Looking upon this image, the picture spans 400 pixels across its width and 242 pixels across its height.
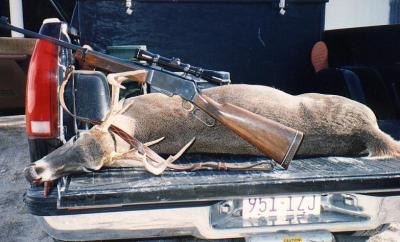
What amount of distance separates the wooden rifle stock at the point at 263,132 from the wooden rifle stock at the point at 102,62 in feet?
1.69

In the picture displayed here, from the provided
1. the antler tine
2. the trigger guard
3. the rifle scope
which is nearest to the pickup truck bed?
the antler tine

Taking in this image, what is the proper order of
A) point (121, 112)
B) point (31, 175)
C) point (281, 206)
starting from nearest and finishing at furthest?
point (31, 175)
point (281, 206)
point (121, 112)

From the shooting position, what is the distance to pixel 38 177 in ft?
6.55

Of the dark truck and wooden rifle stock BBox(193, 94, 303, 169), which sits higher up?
wooden rifle stock BBox(193, 94, 303, 169)

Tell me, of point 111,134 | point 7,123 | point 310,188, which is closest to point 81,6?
point 111,134

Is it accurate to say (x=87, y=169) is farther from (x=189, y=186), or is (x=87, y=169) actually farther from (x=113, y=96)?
(x=189, y=186)

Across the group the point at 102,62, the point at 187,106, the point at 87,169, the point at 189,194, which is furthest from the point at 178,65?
the point at 189,194

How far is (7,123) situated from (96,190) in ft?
23.1

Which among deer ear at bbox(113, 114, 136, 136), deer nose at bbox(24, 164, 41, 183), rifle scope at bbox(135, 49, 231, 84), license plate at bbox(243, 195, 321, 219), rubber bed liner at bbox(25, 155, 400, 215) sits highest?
rifle scope at bbox(135, 49, 231, 84)

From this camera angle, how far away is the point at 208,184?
2.02 m

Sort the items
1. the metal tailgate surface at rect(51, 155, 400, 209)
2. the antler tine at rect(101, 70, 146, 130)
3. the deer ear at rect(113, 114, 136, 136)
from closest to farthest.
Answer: the metal tailgate surface at rect(51, 155, 400, 209), the antler tine at rect(101, 70, 146, 130), the deer ear at rect(113, 114, 136, 136)

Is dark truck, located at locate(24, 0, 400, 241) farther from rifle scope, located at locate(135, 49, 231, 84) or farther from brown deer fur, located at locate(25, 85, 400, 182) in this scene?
rifle scope, located at locate(135, 49, 231, 84)

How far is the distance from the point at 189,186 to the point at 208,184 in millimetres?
88

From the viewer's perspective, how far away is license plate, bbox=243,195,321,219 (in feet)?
6.96
